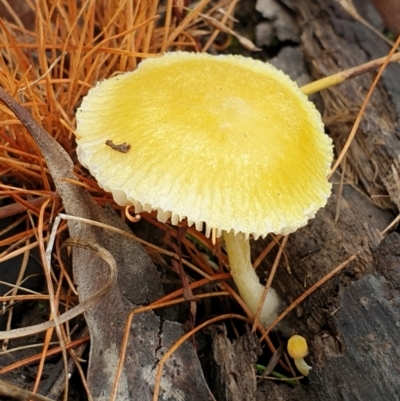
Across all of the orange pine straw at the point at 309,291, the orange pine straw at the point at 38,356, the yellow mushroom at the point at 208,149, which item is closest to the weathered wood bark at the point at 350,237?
the orange pine straw at the point at 309,291

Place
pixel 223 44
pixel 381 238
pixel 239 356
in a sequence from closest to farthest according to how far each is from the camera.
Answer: pixel 239 356, pixel 381 238, pixel 223 44

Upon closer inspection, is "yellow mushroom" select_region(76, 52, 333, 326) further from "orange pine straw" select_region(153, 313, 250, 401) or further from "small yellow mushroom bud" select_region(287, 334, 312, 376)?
"small yellow mushroom bud" select_region(287, 334, 312, 376)

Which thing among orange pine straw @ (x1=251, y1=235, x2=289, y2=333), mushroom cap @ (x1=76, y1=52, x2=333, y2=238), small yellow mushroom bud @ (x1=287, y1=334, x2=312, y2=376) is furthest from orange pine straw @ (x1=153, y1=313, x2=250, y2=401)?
mushroom cap @ (x1=76, y1=52, x2=333, y2=238)

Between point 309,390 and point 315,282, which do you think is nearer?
point 309,390

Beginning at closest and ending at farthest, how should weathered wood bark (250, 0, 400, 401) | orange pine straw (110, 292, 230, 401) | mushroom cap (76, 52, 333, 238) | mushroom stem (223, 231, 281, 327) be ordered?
mushroom cap (76, 52, 333, 238), orange pine straw (110, 292, 230, 401), weathered wood bark (250, 0, 400, 401), mushroom stem (223, 231, 281, 327)

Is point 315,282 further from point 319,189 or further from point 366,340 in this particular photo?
point 319,189

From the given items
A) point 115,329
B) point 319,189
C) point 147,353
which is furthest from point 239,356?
point 319,189
